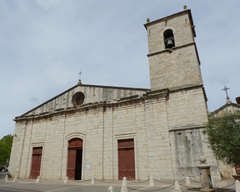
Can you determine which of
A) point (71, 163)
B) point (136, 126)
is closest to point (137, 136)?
point (136, 126)

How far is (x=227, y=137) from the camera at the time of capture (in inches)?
378

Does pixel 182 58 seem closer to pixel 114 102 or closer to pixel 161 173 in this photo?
pixel 114 102

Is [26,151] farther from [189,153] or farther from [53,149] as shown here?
[189,153]

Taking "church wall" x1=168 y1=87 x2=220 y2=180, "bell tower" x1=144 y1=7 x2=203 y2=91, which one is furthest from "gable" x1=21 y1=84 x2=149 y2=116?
"church wall" x1=168 y1=87 x2=220 y2=180

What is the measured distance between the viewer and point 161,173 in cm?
1253

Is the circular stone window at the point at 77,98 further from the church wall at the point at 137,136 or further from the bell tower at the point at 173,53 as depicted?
the bell tower at the point at 173,53

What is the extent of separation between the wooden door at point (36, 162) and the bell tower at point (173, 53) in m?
12.8

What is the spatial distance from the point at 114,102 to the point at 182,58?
659 centimetres

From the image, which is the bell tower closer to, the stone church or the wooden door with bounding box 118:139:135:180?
the stone church

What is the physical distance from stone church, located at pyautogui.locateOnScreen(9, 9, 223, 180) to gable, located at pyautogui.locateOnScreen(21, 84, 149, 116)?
91 millimetres

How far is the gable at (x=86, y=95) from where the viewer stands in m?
16.4

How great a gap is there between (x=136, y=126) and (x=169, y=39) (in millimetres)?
8017

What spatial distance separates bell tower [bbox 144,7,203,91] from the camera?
14422 millimetres

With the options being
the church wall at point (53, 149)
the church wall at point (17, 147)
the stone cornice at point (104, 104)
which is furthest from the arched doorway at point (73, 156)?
the church wall at point (17, 147)
